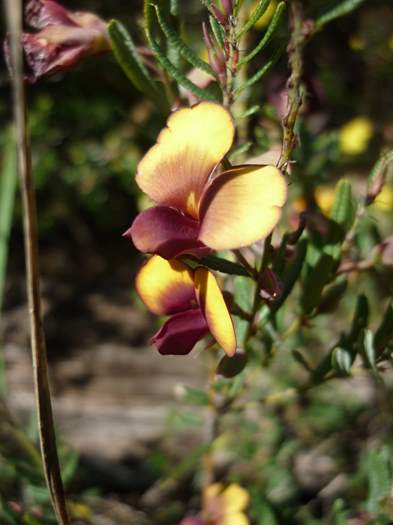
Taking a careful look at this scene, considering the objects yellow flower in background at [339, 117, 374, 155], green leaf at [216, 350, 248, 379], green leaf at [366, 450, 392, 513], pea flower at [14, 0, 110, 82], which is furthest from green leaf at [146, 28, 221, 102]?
yellow flower in background at [339, 117, 374, 155]

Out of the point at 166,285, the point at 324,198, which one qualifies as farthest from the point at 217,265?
the point at 324,198

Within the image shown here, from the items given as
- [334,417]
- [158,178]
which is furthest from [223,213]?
[334,417]

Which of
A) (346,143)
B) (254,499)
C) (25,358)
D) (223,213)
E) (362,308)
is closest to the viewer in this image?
(223,213)

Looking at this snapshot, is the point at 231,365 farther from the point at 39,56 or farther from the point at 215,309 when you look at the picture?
the point at 39,56

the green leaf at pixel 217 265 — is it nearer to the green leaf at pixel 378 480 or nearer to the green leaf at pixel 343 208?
the green leaf at pixel 343 208

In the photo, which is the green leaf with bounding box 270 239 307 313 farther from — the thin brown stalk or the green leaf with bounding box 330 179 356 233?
the thin brown stalk

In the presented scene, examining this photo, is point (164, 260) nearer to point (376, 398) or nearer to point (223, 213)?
point (223, 213)
